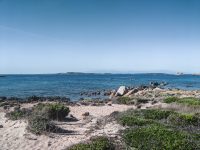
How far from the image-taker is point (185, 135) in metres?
14.7

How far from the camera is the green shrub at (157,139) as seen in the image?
43.4 feet

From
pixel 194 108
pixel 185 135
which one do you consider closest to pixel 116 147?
pixel 185 135

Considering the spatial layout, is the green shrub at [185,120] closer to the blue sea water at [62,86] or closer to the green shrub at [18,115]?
the green shrub at [18,115]

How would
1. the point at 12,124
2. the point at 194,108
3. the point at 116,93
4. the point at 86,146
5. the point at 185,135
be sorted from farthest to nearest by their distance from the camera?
1. the point at 116,93
2. the point at 194,108
3. the point at 12,124
4. the point at 185,135
5. the point at 86,146

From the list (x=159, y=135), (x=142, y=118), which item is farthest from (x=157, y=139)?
(x=142, y=118)

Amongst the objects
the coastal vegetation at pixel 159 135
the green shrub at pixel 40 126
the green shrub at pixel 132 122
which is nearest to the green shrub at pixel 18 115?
the green shrub at pixel 40 126

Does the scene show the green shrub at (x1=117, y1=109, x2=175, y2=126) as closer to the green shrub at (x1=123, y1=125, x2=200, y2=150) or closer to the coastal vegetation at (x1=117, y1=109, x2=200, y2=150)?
the coastal vegetation at (x1=117, y1=109, x2=200, y2=150)

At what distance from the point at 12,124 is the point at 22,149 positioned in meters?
4.75

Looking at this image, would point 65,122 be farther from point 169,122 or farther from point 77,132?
point 169,122

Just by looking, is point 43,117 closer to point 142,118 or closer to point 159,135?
point 142,118

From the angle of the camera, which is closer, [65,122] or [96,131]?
[96,131]

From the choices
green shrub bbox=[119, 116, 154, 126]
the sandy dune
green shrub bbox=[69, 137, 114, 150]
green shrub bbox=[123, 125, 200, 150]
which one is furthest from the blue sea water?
green shrub bbox=[69, 137, 114, 150]

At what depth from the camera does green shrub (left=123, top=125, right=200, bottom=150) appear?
13213 millimetres

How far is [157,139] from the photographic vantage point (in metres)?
14.0
